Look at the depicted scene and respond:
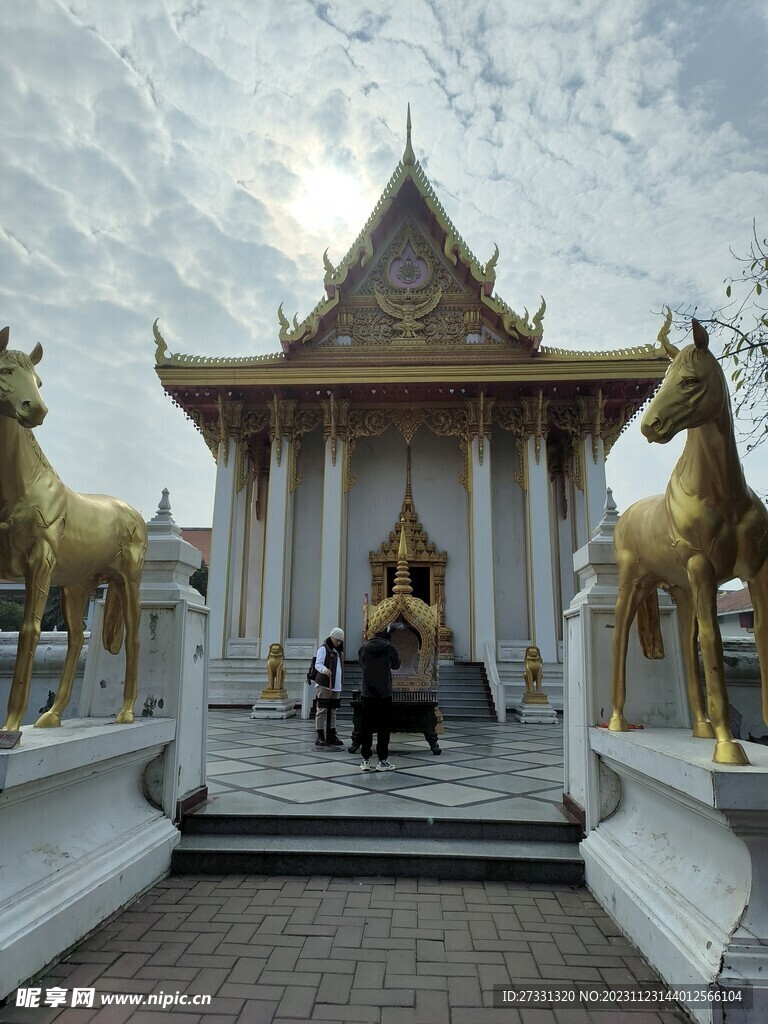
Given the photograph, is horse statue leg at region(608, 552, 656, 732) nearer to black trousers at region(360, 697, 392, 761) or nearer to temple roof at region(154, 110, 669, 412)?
black trousers at region(360, 697, 392, 761)

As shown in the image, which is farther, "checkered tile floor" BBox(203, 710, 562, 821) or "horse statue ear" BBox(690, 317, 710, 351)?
"checkered tile floor" BBox(203, 710, 562, 821)

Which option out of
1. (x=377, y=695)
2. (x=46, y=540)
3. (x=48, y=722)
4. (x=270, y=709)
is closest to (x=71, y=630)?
(x=48, y=722)

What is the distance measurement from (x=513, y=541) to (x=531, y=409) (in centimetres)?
248

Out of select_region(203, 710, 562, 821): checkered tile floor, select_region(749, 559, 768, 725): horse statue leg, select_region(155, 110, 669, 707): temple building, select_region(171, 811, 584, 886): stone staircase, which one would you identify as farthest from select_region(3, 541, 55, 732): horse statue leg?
select_region(155, 110, 669, 707): temple building

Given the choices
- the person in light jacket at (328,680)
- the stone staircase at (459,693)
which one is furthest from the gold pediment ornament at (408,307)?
the person in light jacket at (328,680)

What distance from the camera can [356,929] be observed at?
2535 millimetres

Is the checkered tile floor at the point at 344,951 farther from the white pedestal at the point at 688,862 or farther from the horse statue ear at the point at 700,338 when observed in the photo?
the horse statue ear at the point at 700,338

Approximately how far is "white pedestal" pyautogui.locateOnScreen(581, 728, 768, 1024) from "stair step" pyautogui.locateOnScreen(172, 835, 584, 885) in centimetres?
20

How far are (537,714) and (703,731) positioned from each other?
6881 millimetres

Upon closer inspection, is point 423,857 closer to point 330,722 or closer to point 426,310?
point 330,722

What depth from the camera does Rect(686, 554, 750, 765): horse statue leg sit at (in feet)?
7.27

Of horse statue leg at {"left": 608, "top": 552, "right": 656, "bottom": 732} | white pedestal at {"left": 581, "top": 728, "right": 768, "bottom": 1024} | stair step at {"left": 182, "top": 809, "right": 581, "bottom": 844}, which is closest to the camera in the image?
white pedestal at {"left": 581, "top": 728, "right": 768, "bottom": 1024}

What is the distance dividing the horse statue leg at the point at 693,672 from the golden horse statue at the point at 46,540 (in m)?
2.64

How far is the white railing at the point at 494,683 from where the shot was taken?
9.49m
